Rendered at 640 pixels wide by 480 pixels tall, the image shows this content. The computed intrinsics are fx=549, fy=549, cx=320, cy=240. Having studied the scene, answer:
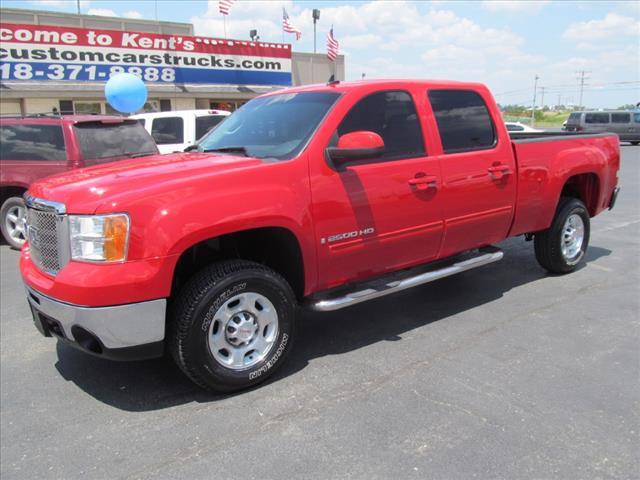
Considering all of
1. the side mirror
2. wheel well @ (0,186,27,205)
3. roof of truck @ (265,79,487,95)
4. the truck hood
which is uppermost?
roof of truck @ (265,79,487,95)

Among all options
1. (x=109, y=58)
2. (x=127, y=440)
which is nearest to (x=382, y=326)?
(x=127, y=440)

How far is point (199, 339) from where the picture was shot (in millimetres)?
3277

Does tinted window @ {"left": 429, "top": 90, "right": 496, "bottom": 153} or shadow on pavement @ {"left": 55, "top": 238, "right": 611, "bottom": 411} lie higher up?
tinted window @ {"left": 429, "top": 90, "right": 496, "bottom": 153}

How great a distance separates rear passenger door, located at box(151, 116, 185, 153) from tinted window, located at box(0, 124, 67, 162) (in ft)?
12.9

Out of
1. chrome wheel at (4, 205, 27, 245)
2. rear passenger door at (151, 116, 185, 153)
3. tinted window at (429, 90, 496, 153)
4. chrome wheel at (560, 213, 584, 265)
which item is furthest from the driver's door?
rear passenger door at (151, 116, 185, 153)

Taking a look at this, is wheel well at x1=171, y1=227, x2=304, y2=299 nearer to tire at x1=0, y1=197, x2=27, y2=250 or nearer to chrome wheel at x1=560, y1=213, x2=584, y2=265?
chrome wheel at x1=560, y1=213, x2=584, y2=265

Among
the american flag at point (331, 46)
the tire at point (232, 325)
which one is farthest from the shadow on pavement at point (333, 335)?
the american flag at point (331, 46)

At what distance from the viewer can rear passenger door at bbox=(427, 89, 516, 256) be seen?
455 centimetres

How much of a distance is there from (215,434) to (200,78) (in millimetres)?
22397

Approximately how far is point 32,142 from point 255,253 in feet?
18.5

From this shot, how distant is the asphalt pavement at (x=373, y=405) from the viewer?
9.16ft

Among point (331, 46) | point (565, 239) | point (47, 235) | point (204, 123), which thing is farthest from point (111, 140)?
point (331, 46)

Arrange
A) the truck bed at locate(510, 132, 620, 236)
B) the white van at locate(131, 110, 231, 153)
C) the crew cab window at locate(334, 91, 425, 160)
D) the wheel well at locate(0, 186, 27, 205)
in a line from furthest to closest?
the white van at locate(131, 110, 231, 153) < the wheel well at locate(0, 186, 27, 205) < the truck bed at locate(510, 132, 620, 236) < the crew cab window at locate(334, 91, 425, 160)

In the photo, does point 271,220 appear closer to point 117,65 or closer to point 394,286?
point 394,286
